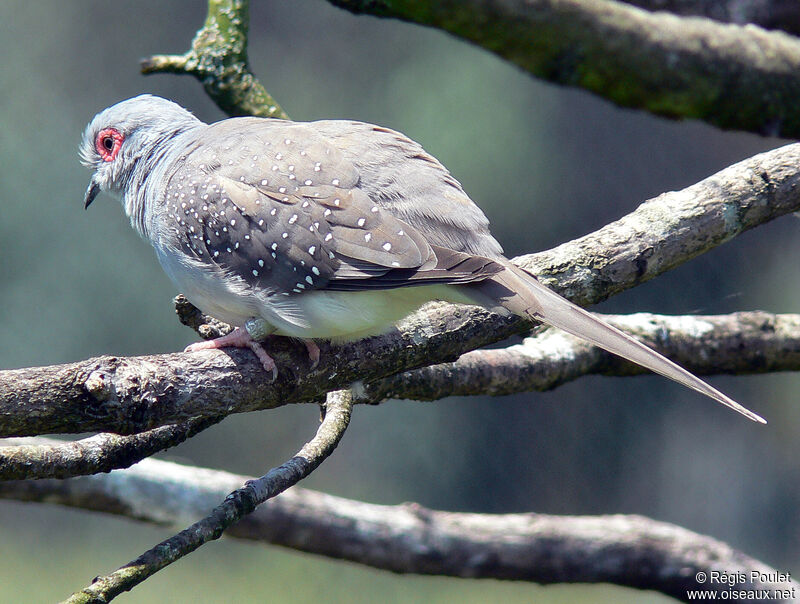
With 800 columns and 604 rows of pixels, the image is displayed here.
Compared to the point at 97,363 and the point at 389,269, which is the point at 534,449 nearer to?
the point at 389,269

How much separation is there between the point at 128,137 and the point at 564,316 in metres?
1.74

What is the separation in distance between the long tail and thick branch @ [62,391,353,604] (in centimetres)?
66

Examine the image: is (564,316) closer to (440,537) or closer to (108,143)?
(440,537)

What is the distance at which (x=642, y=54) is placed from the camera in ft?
5.14

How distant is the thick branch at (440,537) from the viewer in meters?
3.16

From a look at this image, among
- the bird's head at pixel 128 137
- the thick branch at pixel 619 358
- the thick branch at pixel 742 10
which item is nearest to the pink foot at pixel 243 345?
the thick branch at pixel 619 358

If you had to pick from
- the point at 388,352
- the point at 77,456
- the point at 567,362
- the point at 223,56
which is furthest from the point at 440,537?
the point at 223,56

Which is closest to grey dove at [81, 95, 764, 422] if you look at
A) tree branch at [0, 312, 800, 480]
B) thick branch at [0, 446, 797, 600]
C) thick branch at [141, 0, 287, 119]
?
tree branch at [0, 312, 800, 480]

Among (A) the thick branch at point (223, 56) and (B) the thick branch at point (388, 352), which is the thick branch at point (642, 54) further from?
(A) the thick branch at point (223, 56)

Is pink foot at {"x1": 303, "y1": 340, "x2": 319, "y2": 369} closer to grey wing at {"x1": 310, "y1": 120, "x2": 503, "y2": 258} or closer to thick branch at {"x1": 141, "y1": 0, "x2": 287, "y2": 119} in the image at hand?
grey wing at {"x1": 310, "y1": 120, "x2": 503, "y2": 258}

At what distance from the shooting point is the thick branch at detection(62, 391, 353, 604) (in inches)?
66.9

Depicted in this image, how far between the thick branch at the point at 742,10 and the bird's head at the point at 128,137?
5.31ft

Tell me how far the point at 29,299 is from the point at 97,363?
5670 millimetres

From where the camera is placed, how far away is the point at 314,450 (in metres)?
2.32
